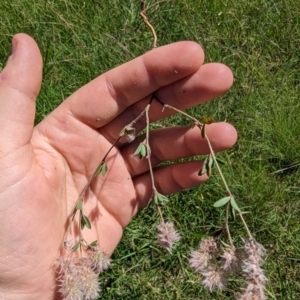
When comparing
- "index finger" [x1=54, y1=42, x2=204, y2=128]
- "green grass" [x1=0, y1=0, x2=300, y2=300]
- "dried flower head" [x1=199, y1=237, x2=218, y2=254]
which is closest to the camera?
"dried flower head" [x1=199, y1=237, x2=218, y2=254]

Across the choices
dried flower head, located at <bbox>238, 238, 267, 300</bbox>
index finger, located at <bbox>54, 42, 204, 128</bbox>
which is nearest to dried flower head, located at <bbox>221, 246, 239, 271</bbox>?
dried flower head, located at <bbox>238, 238, 267, 300</bbox>

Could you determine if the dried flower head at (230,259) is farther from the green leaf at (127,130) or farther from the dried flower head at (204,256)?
the green leaf at (127,130)

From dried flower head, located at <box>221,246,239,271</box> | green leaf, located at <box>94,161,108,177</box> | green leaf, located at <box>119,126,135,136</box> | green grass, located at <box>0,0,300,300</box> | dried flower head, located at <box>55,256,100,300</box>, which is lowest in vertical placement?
green grass, located at <box>0,0,300,300</box>

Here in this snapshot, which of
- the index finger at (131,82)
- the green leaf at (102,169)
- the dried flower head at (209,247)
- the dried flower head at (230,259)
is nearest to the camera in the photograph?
the dried flower head at (230,259)

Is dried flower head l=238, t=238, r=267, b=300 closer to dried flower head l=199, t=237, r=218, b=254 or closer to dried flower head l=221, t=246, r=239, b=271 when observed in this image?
dried flower head l=221, t=246, r=239, b=271

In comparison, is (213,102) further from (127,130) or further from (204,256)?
(204,256)

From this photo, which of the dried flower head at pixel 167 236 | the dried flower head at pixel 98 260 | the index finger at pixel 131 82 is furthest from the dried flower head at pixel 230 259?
the index finger at pixel 131 82

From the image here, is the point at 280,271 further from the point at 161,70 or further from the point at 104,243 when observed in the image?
the point at 161,70
